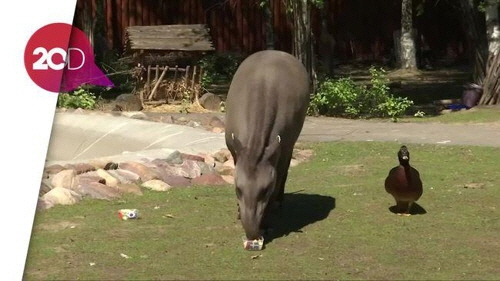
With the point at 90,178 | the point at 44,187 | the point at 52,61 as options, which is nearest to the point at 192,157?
the point at 90,178

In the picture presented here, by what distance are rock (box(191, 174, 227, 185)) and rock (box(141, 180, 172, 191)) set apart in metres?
0.47

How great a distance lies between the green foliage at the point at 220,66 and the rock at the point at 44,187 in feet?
52.1

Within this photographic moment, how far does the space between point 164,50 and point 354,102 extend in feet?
14.5

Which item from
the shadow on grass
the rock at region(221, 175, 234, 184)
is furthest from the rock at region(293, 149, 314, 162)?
the shadow on grass

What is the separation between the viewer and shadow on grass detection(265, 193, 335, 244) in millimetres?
9522

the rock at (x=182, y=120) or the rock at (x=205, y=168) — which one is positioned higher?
the rock at (x=205, y=168)

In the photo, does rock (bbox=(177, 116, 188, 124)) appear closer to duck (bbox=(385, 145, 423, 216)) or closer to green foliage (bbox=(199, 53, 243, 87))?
duck (bbox=(385, 145, 423, 216))

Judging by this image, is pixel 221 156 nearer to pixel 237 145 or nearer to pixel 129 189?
pixel 129 189

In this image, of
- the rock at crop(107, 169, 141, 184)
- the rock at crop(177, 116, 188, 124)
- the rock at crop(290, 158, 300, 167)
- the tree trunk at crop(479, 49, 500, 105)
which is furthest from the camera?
the tree trunk at crop(479, 49, 500, 105)

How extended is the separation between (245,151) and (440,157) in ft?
19.2

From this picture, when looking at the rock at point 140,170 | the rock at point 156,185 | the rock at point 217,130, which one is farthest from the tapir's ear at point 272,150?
the rock at point 217,130

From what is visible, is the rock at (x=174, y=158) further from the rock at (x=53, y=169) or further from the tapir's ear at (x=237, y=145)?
the tapir's ear at (x=237, y=145)

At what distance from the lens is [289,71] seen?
9.84m

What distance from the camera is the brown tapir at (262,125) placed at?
861 centimetres
